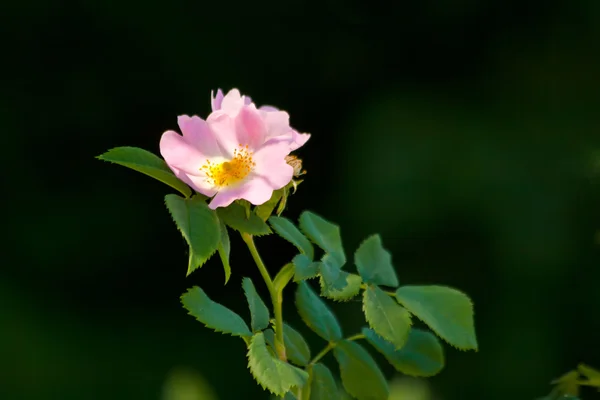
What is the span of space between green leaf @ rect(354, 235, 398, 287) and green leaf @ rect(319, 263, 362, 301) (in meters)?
0.05

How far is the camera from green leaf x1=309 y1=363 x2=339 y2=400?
659 mm

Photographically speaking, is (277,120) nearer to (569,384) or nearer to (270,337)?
(270,337)

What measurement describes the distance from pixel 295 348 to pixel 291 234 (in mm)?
96

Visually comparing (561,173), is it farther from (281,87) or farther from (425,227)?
(281,87)

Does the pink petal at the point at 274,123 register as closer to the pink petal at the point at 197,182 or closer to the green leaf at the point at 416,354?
Result: the pink petal at the point at 197,182

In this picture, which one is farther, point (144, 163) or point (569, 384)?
point (569, 384)

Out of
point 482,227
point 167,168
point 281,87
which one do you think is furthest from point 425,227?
point 167,168

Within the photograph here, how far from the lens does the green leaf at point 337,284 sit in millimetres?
608

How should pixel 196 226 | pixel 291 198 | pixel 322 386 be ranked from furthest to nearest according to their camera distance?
pixel 291 198, pixel 322 386, pixel 196 226

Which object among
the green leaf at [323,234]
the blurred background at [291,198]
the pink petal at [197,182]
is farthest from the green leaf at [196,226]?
the blurred background at [291,198]

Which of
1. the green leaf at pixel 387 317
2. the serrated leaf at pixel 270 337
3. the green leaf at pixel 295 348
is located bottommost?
the green leaf at pixel 295 348

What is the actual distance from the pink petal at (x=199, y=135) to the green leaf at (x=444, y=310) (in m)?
0.18

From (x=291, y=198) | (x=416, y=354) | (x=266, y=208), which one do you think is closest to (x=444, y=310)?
(x=416, y=354)

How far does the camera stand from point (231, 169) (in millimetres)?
593
